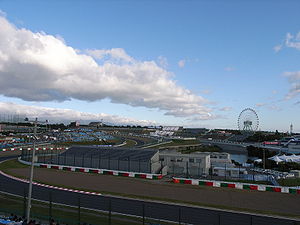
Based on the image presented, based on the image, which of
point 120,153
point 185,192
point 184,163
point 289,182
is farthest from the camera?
point 120,153

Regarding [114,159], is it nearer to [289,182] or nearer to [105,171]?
[105,171]

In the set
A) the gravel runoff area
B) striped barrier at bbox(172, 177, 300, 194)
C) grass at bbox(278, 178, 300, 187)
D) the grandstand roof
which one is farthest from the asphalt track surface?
the grandstand roof

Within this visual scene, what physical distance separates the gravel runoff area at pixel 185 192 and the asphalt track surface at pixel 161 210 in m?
2.52

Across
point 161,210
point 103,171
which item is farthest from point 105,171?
point 161,210

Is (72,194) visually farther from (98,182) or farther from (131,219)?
(131,219)

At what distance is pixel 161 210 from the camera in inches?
824

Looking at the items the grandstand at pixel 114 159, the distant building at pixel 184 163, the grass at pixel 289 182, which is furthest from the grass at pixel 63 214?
the grass at pixel 289 182

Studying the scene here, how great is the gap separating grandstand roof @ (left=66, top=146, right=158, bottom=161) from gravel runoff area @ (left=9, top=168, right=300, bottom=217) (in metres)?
5.11

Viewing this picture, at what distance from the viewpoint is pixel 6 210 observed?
771 inches

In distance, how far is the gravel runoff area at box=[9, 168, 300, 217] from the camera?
23453 millimetres

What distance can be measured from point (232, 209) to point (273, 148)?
94.1m

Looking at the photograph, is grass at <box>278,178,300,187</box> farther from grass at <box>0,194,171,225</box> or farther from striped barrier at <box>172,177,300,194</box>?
grass at <box>0,194,171,225</box>

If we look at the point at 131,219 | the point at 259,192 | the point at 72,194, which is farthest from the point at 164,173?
the point at 131,219

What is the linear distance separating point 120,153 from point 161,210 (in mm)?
22883
